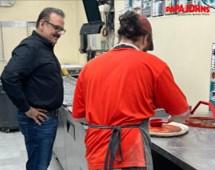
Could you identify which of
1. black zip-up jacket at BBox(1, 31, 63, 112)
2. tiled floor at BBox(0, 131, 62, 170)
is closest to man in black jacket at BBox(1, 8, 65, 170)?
black zip-up jacket at BBox(1, 31, 63, 112)

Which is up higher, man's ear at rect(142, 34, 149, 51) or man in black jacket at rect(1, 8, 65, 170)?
man's ear at rect(142, 34, 149, 51)

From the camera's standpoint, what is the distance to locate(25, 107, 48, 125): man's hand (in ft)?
7.16

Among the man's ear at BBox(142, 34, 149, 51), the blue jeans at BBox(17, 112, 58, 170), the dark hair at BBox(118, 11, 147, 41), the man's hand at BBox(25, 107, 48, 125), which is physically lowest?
the blue jeans at BBox(17, 112, 58, 170)

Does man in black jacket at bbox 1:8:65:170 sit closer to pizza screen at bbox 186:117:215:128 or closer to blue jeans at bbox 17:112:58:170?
blue jeans at bbox 17:112:58:170

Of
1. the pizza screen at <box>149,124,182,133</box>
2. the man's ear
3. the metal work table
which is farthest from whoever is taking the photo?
the pizza screen at <box>149,124,182,133</box>

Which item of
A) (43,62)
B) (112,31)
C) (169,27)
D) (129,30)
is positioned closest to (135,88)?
(129,30)

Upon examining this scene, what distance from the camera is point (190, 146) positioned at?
1521mm

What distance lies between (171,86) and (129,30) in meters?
0.28

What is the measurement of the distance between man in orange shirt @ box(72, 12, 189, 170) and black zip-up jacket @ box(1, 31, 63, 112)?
0.76 metres

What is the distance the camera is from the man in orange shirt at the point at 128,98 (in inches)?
53.4

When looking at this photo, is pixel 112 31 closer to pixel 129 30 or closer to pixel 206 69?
pixel 206 69

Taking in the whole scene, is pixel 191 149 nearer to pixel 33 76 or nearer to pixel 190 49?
pixel 190 49

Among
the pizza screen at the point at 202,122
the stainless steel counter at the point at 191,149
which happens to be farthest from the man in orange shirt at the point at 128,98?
the pizza screen at the point at 202,122

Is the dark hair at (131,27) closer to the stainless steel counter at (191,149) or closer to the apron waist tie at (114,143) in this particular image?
the apron waist tie at (114,143)
